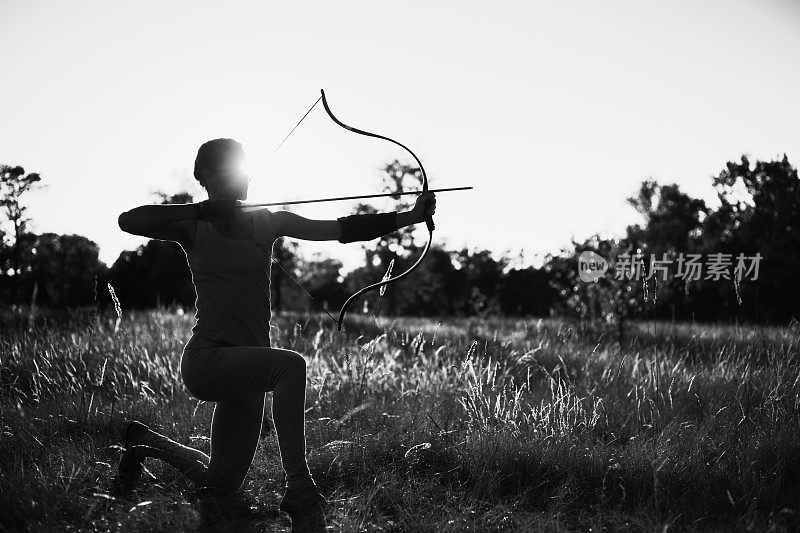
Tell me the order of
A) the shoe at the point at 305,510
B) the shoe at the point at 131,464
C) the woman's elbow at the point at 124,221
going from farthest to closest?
the shoe at the point at 131,464
the woman's elbow at the point at 124,221
the shoe at the point at 305,510

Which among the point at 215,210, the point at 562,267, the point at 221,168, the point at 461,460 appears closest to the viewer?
the point at 215,210

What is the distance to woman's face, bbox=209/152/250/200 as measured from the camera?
115 inches

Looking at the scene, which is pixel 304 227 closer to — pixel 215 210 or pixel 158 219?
pixel 215 210

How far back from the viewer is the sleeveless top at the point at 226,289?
2826 millimetres

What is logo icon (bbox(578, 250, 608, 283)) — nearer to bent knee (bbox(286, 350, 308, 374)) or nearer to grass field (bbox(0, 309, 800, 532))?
grass field (bbox(0, 309, 800, 532))

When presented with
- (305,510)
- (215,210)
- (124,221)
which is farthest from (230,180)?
(305,510)

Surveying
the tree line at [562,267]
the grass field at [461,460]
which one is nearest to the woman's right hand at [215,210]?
the grass field at [461,460]

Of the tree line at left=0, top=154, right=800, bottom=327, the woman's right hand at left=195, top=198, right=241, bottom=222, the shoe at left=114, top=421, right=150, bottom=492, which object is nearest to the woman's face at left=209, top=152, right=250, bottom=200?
the woman's right hand at left=195, top=198, right=241, bottom=222

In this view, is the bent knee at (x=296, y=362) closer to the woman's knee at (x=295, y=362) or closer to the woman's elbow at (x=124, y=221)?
the woman's knee at (x=295, y=362)

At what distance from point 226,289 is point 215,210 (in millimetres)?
379

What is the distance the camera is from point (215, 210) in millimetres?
2766

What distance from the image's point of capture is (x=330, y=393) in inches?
192

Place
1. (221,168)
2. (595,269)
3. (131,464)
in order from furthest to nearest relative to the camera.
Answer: (595,269) → (131,464) → (221,168)

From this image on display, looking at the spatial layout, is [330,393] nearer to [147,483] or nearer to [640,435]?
[147,483]
